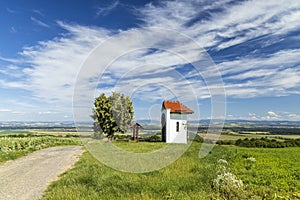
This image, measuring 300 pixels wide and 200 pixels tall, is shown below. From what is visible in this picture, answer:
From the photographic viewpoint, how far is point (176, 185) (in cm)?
928

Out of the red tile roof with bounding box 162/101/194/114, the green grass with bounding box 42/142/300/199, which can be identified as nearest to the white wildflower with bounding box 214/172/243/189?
the green grass with bounding box 42/142/300/199

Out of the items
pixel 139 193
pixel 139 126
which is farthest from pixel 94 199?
pixel 139 126

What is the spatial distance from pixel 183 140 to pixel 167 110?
4.74m

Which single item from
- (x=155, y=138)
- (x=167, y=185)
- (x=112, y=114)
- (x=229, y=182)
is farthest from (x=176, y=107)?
(x=229, y=182)

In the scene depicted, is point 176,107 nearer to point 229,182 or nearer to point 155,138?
point 155,138

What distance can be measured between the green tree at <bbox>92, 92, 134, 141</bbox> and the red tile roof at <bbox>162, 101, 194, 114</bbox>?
11.3 meters

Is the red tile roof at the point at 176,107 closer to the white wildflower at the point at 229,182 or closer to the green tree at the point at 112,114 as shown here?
the green tree at the point at 112,114

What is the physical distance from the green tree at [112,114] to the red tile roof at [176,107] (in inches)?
444

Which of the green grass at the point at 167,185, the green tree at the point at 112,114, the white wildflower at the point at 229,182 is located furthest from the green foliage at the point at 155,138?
the white wildflower at the point at 229,182

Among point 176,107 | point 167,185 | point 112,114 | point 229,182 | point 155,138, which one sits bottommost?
point 167,185

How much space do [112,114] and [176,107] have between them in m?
13.3

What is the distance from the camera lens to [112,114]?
45.4m

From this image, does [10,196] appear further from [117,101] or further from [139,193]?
[117,101]

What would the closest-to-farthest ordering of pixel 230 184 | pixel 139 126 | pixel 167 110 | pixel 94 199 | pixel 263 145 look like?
1. pixel 94 199
2. pixel 230 184
3. pixel 263 145
4. pixel 167 110
5. pixel 139 126
